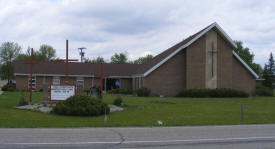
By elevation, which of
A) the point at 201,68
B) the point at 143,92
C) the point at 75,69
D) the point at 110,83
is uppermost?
the point at 75,69

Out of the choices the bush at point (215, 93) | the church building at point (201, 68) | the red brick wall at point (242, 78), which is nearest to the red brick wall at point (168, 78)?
the church building at point (201, 68)

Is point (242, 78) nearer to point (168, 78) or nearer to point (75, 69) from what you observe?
point (168, 78)

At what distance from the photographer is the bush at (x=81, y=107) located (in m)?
17.2

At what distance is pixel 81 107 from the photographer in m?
17.3

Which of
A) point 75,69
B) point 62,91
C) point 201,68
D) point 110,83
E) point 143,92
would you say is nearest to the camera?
point 62,91

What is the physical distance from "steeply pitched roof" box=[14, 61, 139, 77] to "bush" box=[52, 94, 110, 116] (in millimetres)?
24977

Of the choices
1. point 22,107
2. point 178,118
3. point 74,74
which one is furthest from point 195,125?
point 74,74

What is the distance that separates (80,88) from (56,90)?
149cm

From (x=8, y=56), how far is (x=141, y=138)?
61112mm

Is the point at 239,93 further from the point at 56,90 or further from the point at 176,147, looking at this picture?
the point at 176,147

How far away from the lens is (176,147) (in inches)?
353

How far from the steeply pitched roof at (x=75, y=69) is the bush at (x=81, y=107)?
24977 millimetres

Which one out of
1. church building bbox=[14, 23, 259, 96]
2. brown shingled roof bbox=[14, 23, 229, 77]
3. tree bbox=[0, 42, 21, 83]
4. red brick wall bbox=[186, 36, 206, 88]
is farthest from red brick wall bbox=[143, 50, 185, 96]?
tree bbox=[0, 42, 21, 83]

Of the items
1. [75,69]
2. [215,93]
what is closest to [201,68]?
[215,93]
